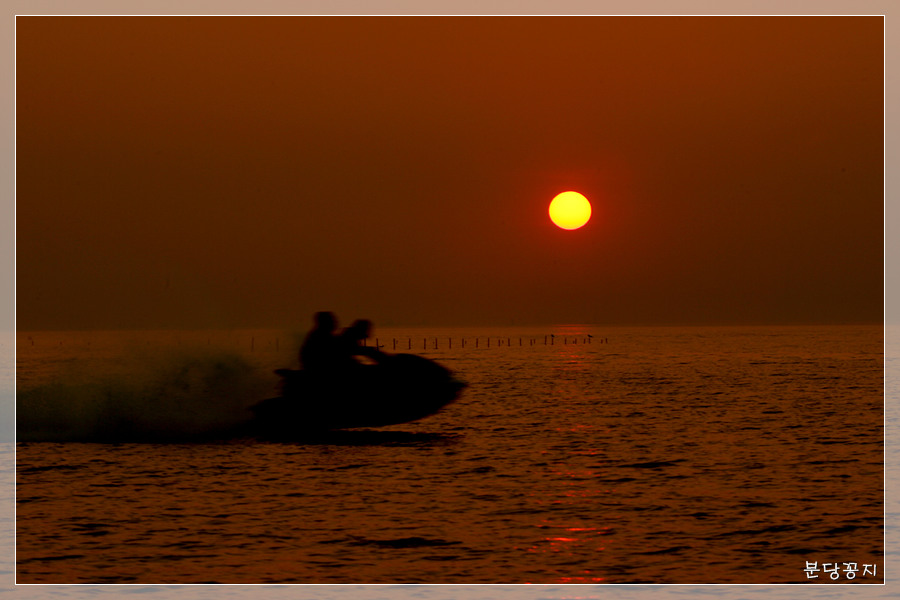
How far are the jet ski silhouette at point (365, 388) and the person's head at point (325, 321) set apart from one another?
0.03 meters

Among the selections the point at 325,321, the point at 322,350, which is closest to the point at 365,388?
the point at 322,350

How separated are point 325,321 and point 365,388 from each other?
2.32 m

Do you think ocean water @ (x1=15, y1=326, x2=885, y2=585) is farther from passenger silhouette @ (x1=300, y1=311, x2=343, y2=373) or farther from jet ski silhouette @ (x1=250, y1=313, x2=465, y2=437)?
passenger silhouette @ (x1=300, y1=311, x2=343, y2=373)

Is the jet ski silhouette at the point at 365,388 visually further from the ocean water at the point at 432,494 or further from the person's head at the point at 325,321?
the ocean water at the point at 432,494

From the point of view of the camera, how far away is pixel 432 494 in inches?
821

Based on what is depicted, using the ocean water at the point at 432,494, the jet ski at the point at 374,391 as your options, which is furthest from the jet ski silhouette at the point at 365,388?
the ocean water at the point at 432,494

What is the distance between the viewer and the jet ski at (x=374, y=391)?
27672 mm

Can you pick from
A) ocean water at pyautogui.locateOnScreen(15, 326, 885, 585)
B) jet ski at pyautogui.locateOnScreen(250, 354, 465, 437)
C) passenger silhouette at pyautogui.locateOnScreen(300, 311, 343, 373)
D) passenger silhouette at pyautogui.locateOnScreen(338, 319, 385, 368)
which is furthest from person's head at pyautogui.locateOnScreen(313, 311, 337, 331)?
ocean water at pyautogui.locateOnScreen(15, 326, 885, 585)

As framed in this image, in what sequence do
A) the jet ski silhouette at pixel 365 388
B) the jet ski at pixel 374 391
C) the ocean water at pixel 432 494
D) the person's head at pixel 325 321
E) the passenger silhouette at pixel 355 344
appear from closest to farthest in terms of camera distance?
the ocean water at pixel 432 494
the passenger silhouette at pixel 355 344
the person's head at pixel 325 321
the jet ski silhouette at pixel 365 388
the jet ski at pixel 374 391

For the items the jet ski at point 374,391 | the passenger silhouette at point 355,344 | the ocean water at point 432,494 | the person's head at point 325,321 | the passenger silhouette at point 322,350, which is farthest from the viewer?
the jet ski at point 374,391

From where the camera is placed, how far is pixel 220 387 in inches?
1551

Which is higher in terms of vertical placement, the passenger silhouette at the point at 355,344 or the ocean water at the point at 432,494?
the passenger silhouette at the point at 355,344

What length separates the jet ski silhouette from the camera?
27.4 m

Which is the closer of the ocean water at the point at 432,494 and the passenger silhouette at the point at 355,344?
the ocean water at the point at 432,494
